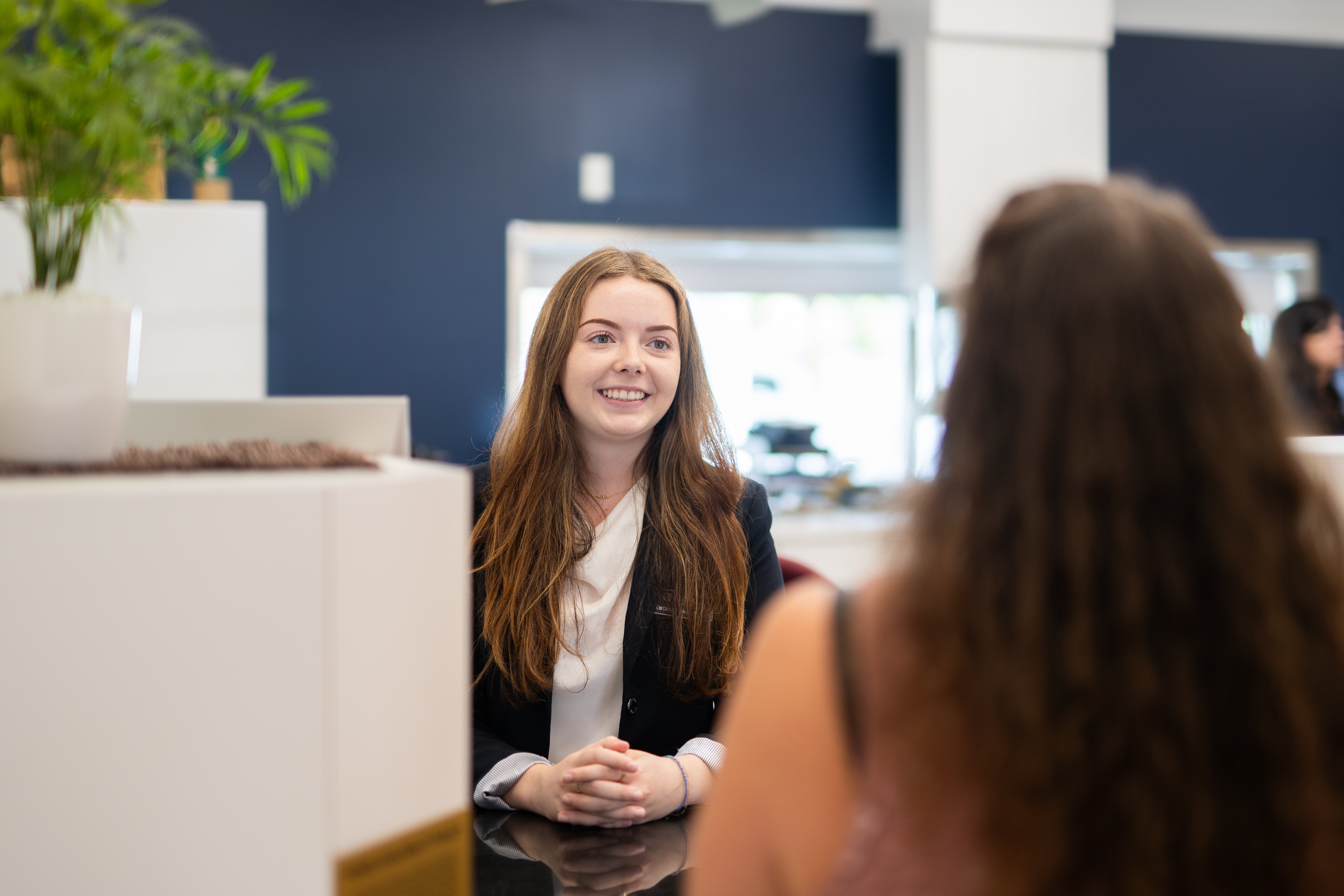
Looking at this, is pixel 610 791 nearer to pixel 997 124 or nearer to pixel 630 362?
pixel 630 362

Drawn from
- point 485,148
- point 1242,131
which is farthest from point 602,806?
point 1242,131

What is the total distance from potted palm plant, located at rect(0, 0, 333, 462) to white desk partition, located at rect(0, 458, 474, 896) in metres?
0.09

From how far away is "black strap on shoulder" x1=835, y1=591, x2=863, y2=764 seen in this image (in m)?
0.65

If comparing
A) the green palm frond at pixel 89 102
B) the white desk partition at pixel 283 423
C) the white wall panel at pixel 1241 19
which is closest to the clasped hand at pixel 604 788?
the white desk partition at pixel 283 423

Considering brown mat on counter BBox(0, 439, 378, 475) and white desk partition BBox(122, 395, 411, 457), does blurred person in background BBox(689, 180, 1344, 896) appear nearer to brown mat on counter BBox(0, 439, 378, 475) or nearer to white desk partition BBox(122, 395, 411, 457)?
brown mat on counter BBox(0, 439, 378, 475)

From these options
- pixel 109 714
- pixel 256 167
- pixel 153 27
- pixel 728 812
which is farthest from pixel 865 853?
pixel 256 167

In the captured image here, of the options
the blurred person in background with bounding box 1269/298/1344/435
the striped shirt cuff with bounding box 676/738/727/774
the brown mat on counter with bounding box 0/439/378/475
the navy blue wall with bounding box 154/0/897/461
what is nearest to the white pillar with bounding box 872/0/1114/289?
the navy blue wall with bounding box 154/0/897/461

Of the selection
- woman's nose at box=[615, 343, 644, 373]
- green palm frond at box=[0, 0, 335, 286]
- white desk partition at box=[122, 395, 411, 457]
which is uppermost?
green palm frond at box=[0, 0, 335, 286]

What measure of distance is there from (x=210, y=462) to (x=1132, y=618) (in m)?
0.66

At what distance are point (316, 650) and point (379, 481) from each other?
0.12 m

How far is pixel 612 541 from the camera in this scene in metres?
1.69

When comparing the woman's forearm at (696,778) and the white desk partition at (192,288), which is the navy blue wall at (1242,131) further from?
the woman's forearm at (696,778)

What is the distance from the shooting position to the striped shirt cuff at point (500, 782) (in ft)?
4.60

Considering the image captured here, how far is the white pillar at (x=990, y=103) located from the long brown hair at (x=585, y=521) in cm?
244
